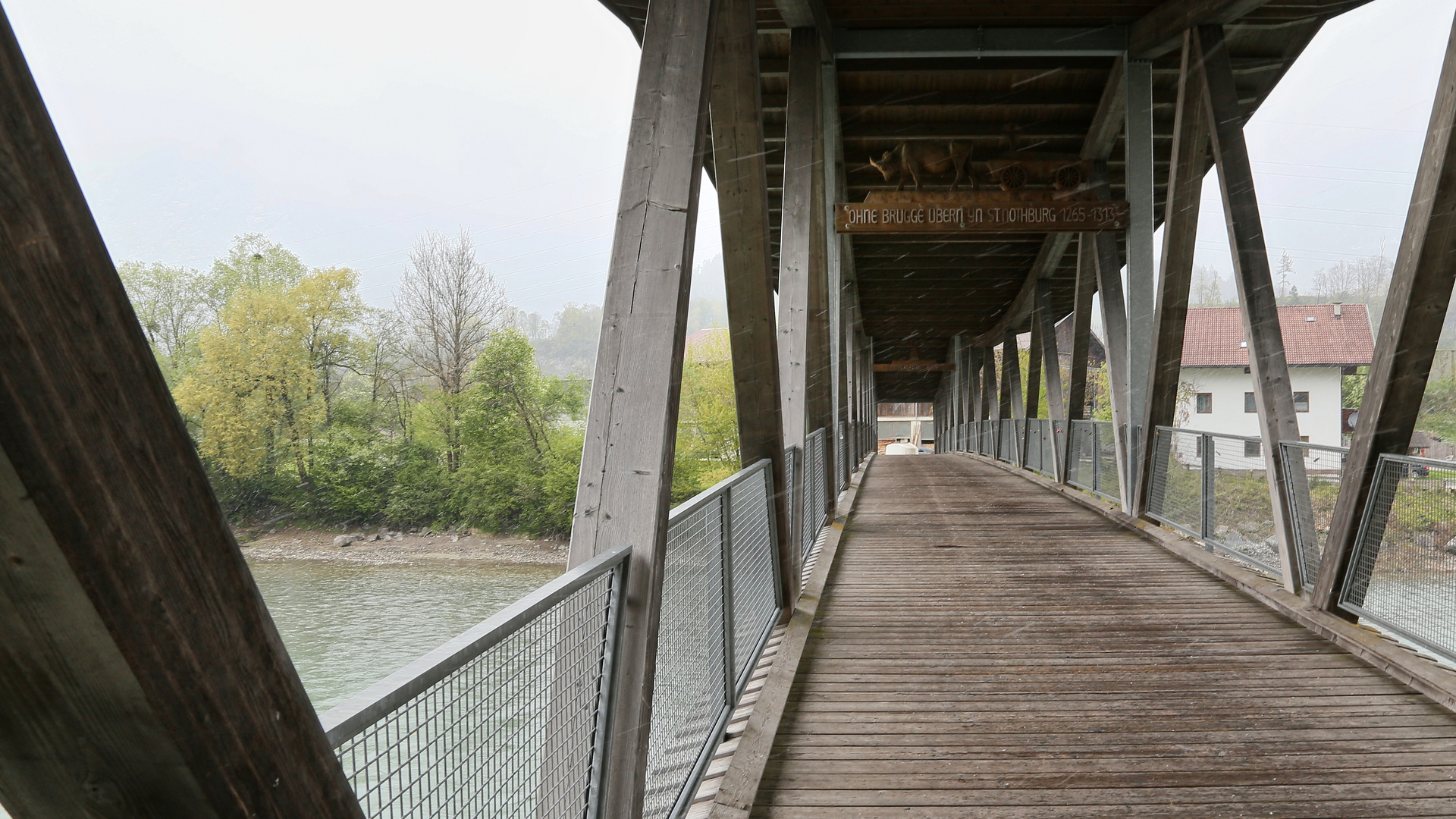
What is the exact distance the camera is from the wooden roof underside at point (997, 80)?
23.5 ft

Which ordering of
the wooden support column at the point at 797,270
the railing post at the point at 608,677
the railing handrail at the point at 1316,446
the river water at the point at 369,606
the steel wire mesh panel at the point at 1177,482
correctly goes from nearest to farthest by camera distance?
the railing post at the point at 608,677 → the railing handrail at the point at 1316,446 → the wooden support column at the point at 797,270 → the steel wire mesh panel at the point at 1177,482 → the river water at the point at 369,606

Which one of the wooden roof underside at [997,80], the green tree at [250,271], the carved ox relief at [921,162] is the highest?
the green tree at [250,271]

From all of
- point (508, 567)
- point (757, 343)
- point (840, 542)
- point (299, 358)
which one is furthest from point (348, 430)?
point (757, 343)

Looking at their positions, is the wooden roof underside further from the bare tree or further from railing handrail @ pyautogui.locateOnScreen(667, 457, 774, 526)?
the bare tree

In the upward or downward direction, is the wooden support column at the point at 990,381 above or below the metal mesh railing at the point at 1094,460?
above

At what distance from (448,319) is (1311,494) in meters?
38.2

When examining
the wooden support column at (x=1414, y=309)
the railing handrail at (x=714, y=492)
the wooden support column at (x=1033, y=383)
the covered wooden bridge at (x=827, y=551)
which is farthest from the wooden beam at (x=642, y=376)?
the wooden support column at (x=1033, y=383)

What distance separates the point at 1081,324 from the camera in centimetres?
1081

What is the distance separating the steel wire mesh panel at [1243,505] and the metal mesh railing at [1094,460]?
2184mm

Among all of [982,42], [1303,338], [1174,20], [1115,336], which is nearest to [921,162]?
[982,42]

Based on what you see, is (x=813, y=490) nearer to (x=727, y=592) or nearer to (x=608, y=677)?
(x=727, y=592)

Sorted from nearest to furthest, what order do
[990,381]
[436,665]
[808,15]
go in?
[436,665], [808,15], [990,381]

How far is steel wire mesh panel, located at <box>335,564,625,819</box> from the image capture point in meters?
1.09

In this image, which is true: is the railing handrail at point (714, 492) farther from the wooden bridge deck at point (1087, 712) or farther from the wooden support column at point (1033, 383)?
the wooden support column at point (1033, 383)
